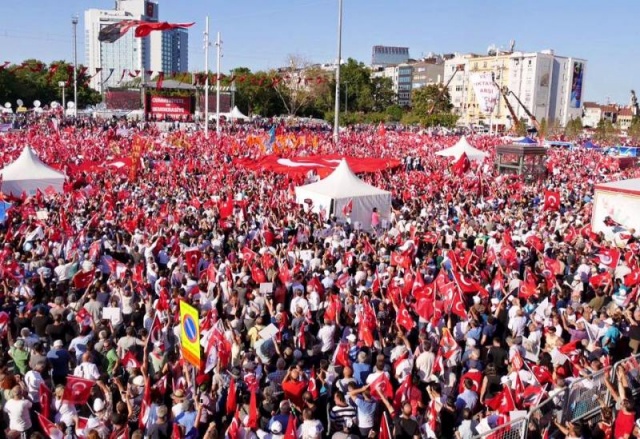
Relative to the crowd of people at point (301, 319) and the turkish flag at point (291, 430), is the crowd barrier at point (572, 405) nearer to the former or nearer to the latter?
the crowd of people at point (301, 319)

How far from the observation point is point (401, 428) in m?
6.00

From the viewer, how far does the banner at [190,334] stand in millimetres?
6391

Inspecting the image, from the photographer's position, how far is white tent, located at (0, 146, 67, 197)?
17.8 m

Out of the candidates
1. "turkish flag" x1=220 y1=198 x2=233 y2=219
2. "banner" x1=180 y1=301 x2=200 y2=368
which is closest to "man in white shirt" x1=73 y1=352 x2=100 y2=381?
"banner" x1=180 y1=301 x2=200 y2=368

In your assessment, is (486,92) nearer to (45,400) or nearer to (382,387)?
(382,387)

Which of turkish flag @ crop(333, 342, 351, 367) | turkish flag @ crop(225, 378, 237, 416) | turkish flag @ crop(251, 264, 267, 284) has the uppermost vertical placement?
turkish flag @ crop(251, 264, 267, 284)

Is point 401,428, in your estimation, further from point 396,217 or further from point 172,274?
point 396,217

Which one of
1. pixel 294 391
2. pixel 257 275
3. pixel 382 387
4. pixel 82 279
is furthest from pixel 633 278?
pixel 82 279

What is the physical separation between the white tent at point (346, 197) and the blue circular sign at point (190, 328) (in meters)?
9.88

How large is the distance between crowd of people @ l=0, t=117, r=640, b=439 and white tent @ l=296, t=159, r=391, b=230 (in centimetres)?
49

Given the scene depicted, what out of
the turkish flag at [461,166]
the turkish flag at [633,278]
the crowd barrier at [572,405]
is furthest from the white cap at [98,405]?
the turkish flag at [461,166]

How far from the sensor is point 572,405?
670cm

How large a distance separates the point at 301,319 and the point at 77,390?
309 cm

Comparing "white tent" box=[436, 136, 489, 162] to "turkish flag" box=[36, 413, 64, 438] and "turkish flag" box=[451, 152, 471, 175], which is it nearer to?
"turkish flag" box=[451, 152, 471, 175]
